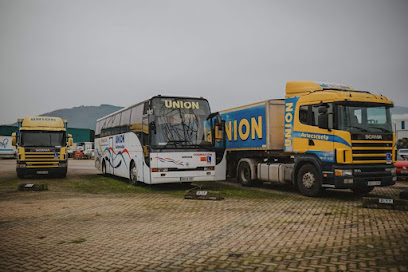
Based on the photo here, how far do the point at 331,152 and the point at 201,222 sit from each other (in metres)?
5.38

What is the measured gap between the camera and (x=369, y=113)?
37.9 ft

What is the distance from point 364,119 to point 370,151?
1.00 metres

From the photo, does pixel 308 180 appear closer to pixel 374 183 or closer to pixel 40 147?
pixel 374 183

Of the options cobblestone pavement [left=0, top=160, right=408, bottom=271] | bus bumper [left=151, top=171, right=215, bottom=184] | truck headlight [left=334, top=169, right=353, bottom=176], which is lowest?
cobblestone pavement [left=0, top=160, right=408, bottom=271]

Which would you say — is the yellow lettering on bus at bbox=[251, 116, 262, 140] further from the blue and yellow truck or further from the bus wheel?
the bus wheel

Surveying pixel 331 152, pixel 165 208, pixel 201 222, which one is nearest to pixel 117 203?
pixel 165 208

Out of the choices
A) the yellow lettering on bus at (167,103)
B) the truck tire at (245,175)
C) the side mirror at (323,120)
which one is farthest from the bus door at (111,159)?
the side mirror at (323,120)

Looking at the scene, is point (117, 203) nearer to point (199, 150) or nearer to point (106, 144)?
point (199, 150)

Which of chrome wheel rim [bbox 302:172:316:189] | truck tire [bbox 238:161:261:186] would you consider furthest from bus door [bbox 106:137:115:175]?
chrome wheel rim [bbox 302:172:316:189]

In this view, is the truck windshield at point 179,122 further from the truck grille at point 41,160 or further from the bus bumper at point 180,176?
the truck grille at point 41,160

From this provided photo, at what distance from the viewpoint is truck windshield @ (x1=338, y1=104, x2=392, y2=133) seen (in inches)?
444

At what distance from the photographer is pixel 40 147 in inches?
758

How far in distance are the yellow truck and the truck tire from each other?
965 centimetres

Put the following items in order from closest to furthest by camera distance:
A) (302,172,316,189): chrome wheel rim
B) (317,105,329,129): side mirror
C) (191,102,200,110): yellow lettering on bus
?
(317,105,329,129): side mirror, (302,172,316,189): chrome wheel rim, (191,102,200,110): yellow lettering on bus
